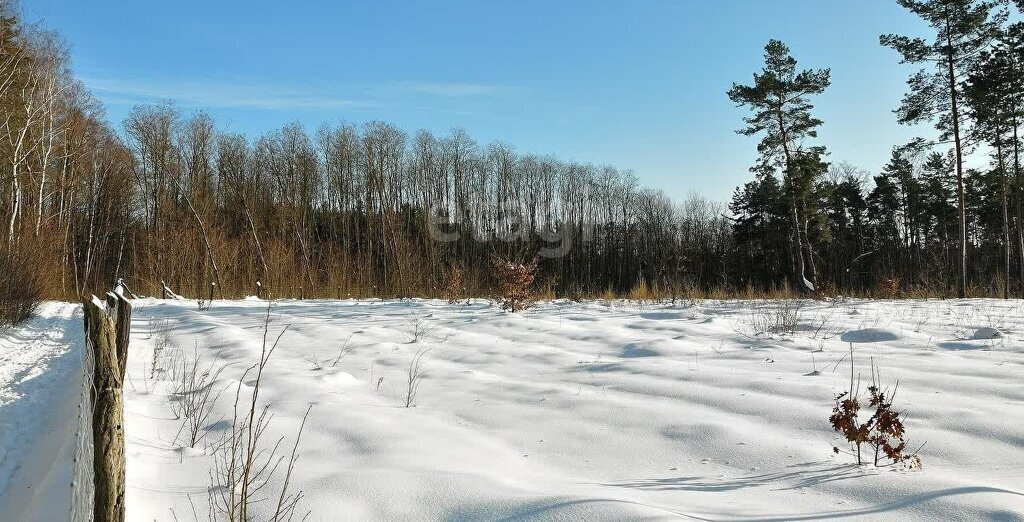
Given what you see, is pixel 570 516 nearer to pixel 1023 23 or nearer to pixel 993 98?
pixel 1023 23

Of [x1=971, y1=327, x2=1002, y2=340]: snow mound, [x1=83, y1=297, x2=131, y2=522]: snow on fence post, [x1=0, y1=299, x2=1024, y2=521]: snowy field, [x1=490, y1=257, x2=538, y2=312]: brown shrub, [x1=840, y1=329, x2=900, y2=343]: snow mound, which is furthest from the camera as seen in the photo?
[x1=490, y1=257, x2=538, y2=312]: brown shrub

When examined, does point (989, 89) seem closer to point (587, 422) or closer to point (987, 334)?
point (987, 334)

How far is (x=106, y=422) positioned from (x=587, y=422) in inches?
90.5

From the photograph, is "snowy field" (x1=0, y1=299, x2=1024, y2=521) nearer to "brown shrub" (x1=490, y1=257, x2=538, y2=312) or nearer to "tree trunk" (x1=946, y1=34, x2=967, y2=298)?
"brown shrub" (x1=490, y1=257, x2=538, y2=312)

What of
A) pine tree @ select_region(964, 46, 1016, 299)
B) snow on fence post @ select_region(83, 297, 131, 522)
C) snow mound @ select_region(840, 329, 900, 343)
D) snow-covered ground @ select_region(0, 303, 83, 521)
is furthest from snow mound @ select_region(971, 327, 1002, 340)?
pine tree @ select_region(964, 46, 1016, 299)

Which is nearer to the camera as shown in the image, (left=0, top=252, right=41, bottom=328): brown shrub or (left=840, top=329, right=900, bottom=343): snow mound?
(left=840, top=329, right=900, bottom=343): snow mound

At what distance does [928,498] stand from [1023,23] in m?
17.9

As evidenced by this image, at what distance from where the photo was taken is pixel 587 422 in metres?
3.27

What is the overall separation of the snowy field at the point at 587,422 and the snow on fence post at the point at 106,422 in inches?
13.7

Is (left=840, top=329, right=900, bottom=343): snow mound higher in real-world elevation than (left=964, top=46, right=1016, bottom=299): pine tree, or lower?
lower

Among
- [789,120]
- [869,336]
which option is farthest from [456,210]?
[869,336]

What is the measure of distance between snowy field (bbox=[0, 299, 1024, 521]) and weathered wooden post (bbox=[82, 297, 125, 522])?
35 cm

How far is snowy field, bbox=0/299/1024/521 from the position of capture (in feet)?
7.06

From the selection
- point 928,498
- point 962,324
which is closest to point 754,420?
point 928,498
